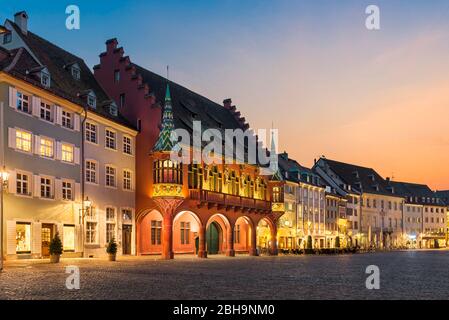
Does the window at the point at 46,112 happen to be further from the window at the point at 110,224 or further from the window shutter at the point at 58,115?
the window at the point at 110,224

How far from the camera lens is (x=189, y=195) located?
173 ft

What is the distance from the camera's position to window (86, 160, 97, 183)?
4622 cm

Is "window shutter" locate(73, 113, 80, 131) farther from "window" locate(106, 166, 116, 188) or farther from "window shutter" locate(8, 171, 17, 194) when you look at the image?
"window shutter" locate(8, 171, 17, 194)

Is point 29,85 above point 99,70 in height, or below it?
below

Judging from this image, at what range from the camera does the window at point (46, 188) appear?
40.6 meters

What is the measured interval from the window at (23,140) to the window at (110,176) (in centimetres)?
1032

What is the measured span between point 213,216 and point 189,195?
5.63 m

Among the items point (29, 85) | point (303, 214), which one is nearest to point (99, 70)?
point (29, 85)

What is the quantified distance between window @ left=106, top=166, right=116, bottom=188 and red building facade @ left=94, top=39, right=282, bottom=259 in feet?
10.2

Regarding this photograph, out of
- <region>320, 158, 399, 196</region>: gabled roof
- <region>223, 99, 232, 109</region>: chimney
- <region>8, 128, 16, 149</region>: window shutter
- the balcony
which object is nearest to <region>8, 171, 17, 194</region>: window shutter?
<region>8, 128, 16, 149</region>: window shutter

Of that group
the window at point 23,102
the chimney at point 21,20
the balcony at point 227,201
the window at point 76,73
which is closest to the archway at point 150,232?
the balcony at point 227,201

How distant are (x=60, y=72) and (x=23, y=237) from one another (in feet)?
46.7

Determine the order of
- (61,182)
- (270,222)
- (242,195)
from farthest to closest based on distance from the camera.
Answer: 1. (270,222)
2. (242,195)
3. (61,182)
